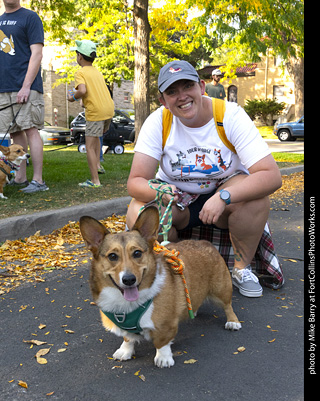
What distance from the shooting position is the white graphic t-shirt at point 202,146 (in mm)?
3219

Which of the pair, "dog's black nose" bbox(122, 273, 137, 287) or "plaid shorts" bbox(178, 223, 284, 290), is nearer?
"dog's black nose" bbox(122, 273, 137, 287)

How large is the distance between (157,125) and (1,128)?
149 inches

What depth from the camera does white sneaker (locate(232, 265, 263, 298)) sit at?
3410mm

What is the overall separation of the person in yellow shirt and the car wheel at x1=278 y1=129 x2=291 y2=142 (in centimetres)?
2055

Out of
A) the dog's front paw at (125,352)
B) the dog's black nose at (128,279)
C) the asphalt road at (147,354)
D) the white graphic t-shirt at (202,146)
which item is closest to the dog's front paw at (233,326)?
the asphalt road at (147,354)

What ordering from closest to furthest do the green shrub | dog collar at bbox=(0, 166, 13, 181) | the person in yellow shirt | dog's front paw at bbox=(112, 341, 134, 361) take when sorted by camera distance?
dog's front paw at bbox=(112, 341, 134, 361) → dog collar at bbox=(0, 166, 13, 181) → the person in yellow shirt → the green shrub

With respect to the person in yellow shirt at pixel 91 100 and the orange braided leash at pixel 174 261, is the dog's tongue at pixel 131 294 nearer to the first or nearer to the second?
the orange braided leash at pixel 174 261

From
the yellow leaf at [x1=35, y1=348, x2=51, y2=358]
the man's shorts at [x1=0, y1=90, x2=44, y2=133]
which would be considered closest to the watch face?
the yellow leaf at [x1=35, y1=348, x2=51, y2=358]

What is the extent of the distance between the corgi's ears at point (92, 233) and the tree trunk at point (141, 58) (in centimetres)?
901

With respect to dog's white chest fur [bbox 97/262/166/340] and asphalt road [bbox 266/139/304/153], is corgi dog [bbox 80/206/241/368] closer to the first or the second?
dog's white chest fur [bbox 97/262/166/340]

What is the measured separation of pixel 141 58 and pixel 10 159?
561cm

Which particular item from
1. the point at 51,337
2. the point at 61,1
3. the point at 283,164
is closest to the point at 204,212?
the point at 51,337
